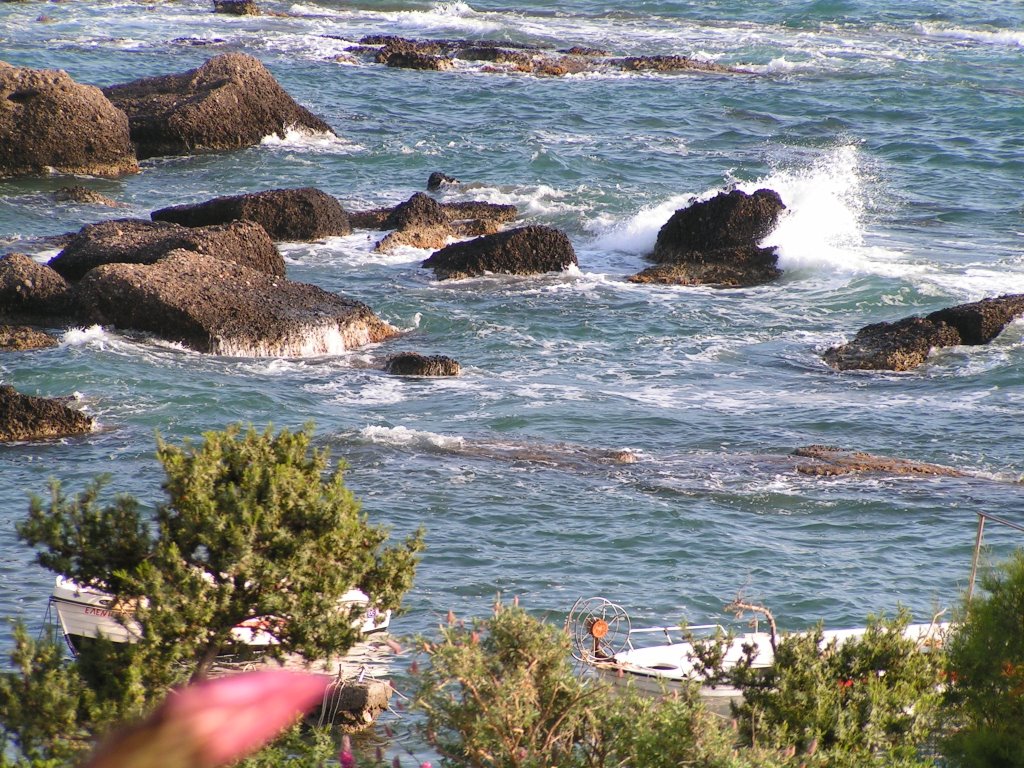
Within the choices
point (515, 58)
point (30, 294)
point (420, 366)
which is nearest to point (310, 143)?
point (515, 58)

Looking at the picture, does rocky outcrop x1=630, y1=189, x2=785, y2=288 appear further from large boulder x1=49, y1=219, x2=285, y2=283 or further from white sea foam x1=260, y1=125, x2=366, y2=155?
white sea foam x1=260, y1=125, x2=366, y2=155

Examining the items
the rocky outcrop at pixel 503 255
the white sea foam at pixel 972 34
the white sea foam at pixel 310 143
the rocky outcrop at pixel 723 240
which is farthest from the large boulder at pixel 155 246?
the white sea foam at pixel 972 34

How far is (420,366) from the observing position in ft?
61.3

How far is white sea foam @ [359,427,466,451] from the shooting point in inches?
616

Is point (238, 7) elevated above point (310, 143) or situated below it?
above

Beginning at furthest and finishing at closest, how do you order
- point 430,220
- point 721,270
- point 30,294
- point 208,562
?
point 430,220 < point 721,270 < point 30,294 < point 208,562

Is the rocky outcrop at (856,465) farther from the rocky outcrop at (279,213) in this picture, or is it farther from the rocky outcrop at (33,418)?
the rocky outcrop at (279,213)

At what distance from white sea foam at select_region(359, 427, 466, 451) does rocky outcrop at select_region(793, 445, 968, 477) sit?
4.03 m

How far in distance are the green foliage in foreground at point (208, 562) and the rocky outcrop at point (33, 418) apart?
897 centimetres

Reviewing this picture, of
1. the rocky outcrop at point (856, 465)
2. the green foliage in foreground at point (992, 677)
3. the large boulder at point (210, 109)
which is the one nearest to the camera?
the green foliage in foreground at point (992, 677)

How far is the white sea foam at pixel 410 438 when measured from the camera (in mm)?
15656

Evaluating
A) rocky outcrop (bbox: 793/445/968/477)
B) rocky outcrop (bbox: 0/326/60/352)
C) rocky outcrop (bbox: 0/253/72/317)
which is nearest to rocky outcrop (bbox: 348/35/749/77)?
rocky outcrop (bbox: 0/253/72/317)

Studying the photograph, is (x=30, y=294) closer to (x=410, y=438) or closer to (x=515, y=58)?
(x=410, y=438)

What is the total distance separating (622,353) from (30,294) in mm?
9002
